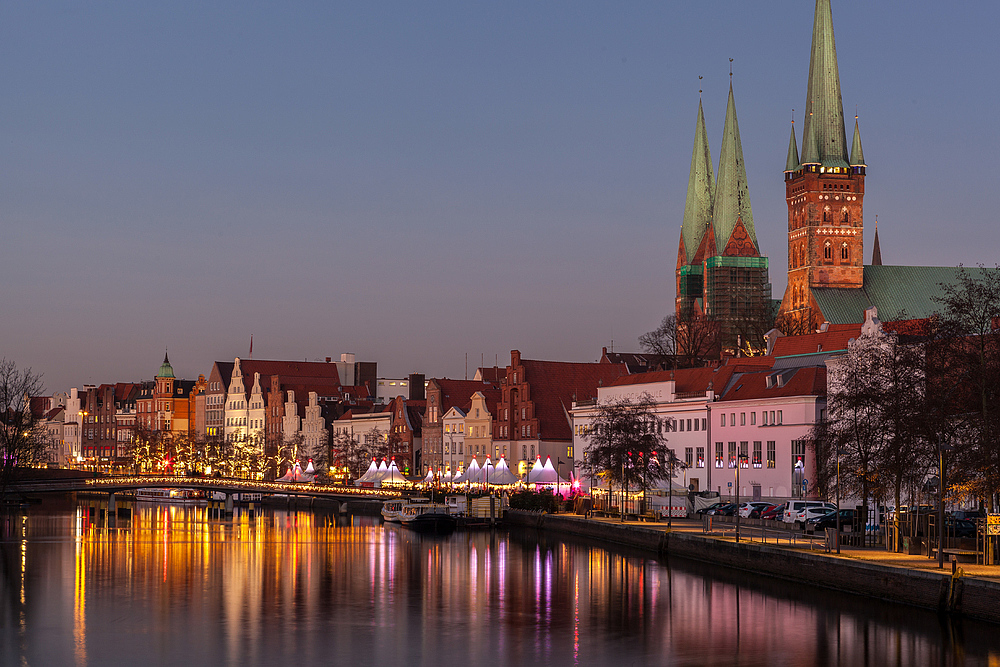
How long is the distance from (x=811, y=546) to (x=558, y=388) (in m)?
76.3

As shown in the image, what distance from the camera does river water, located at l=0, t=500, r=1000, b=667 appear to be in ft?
144

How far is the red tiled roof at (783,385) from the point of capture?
9744 cm

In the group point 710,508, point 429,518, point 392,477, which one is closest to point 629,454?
point 710,508

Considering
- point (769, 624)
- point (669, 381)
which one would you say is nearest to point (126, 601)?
point (769, 624)

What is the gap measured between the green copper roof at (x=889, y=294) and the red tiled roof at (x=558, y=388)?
5201 centimetres

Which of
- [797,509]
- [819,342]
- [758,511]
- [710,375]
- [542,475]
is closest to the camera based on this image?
[797,509]

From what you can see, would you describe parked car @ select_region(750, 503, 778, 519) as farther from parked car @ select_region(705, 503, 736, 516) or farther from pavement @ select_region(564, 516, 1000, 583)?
pavement @ select_region(564, 516, 1000, 583)

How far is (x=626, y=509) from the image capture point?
9262 centimetres

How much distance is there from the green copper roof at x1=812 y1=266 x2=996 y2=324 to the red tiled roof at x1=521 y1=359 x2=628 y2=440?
52009 mm

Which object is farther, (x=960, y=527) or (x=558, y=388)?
(x=558, y=388)

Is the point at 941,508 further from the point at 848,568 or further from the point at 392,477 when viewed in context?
the point at 392,477

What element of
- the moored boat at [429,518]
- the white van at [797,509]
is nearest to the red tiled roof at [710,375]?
the moored boat at [429,518]

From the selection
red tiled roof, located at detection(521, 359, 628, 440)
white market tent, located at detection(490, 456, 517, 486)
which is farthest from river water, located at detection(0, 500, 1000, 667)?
red tiled roof, located at detection(521, 359, 628, 440)

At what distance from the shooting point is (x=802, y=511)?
75000 mm
